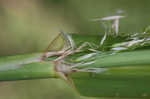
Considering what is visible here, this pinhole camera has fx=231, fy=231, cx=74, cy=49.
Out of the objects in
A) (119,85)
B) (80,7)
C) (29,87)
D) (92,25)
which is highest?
(80,7)

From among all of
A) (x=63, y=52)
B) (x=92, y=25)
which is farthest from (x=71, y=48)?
(x=92, y=25)

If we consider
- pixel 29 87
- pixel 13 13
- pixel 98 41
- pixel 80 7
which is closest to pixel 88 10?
pixel 80 7

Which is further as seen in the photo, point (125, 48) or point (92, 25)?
point (92, 25)

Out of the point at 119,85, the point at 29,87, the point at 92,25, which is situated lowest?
the point at 29,87

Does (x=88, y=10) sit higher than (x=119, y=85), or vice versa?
(x=88, y=10)

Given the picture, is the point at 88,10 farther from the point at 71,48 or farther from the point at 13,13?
the point at 71,48

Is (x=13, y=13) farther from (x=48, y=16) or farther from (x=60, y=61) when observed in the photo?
(x=60, y=61)
